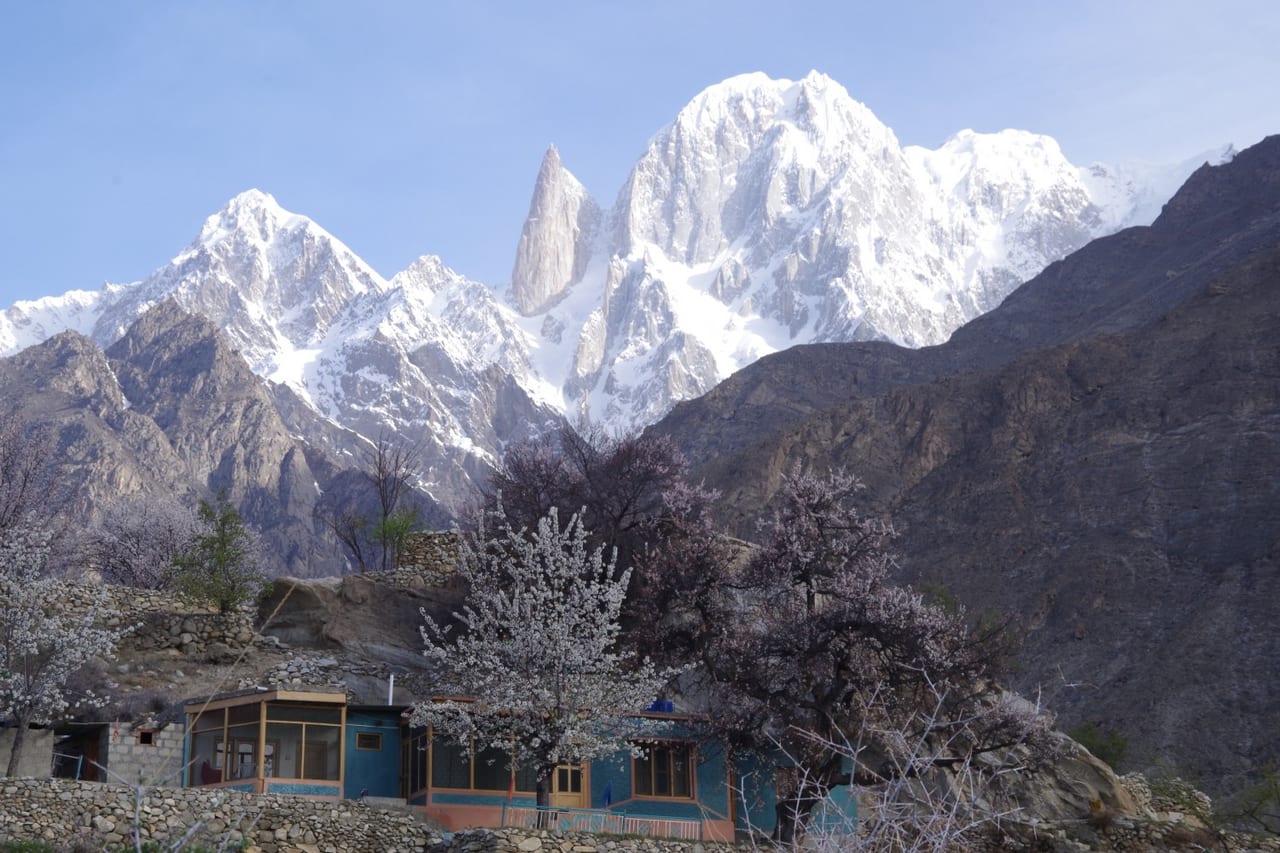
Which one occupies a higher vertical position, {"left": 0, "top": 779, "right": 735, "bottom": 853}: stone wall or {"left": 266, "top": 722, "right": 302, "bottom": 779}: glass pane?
{"left": 266, "top": 722, "right": 302, "bottom": 779}: glass pane

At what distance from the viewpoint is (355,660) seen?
4200 centimetres

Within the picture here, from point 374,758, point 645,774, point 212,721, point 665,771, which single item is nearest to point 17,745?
point 212,721

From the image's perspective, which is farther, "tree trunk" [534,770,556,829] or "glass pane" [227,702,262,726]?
"glass pane" [227,702,262,726]

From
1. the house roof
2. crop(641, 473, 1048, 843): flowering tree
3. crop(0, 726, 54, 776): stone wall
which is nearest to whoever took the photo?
the house roof

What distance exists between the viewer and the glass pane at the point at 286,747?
3366cm

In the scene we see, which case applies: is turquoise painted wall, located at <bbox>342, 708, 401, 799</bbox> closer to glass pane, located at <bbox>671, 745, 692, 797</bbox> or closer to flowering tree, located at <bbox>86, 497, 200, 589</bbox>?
glass pane, located at <bbox>671, 745, 692, 797</bbox>

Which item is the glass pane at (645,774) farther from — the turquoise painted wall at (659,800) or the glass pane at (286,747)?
the glass pane at (286,747)

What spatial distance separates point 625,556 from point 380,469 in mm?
21600

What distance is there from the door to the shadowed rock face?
32919mm

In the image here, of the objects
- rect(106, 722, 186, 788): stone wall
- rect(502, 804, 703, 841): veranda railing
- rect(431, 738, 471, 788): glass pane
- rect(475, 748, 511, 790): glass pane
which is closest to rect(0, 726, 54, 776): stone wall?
rect(106, 722, 186, 788): stone wall

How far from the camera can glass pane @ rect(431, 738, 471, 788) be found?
34.4 meters

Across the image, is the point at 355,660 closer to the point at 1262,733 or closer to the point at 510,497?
the point at 510,497

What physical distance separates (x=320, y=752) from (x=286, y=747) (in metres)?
0.80

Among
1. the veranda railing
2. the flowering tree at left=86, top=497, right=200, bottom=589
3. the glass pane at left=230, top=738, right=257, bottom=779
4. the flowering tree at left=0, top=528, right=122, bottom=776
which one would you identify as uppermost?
the flowering tree at left=86, top=497, right=200, bottom=589
